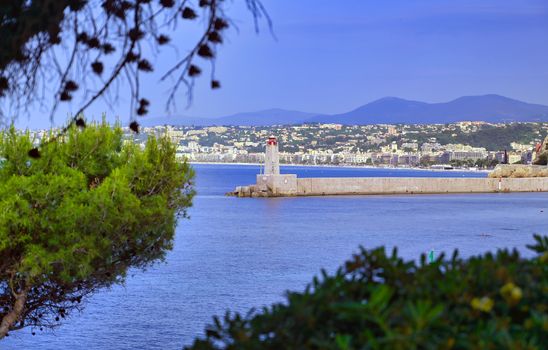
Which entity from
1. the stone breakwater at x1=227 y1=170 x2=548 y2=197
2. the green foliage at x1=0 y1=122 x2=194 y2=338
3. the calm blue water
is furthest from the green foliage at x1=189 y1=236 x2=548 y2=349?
the stone breakwater at x1=227 y1=170 x2=548 y2=197

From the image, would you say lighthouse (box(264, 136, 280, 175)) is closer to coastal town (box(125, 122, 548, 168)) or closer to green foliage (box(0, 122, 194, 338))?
green foliage (box(0, 122, 194, 338))

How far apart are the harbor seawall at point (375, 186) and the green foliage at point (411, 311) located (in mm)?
58651

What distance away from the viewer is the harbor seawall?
206 feet

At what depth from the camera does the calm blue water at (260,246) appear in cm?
2077

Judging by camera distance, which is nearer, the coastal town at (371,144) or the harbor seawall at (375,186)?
the harbor seawall at (375,186)

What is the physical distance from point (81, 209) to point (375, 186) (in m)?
59.7

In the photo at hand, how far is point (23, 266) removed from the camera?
11297mm

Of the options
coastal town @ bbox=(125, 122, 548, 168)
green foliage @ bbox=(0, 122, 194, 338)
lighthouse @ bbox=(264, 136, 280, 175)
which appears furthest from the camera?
coastal town @ bbox=(125, 122, 548, 168)

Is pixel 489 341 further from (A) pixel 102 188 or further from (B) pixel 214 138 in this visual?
(B) pixel 214 138

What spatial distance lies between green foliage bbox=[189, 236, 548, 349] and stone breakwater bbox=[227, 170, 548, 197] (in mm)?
58651

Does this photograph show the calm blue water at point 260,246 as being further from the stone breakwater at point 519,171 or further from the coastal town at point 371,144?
the coastal town at point 371,144

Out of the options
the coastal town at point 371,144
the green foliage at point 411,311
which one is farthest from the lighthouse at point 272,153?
the coastal town at point 371,144

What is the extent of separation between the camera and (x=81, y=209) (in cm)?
1145

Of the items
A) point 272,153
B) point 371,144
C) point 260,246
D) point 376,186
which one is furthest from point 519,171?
point 371,144
